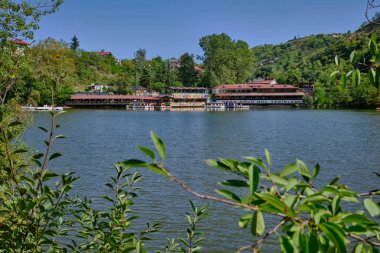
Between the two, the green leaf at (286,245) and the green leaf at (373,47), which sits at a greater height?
the green leaf at (373,47)

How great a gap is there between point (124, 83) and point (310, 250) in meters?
90.0

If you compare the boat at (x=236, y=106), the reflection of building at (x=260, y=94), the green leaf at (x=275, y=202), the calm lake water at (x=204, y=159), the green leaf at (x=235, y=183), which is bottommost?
the calm lake water at (x=204, y=159)

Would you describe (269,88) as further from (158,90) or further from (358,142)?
(358,142)

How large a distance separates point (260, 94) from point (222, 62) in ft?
36.9

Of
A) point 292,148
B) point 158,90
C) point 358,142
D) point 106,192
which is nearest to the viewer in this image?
point 106,192

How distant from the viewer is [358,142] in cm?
2638

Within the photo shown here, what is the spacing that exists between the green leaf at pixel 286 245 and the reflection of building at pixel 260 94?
266 feet

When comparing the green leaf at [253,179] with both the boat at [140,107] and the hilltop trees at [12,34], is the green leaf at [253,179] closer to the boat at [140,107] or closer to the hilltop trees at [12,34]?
the hilltop trees at [12,34]

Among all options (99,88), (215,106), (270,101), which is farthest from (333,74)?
(99,88)

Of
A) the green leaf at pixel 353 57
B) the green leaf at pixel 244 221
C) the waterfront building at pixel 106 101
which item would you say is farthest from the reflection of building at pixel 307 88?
the green leaf at pixel 244 221

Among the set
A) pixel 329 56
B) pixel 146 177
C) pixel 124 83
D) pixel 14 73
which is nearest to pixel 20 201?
pixel 14 73

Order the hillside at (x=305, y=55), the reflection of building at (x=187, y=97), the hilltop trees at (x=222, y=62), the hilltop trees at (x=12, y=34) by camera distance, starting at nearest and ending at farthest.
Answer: the hilltop trees at (x=12, y=34)
the reflection of building at (x=187, y=97)
the hilltop trees at (x=222, y=62)
the hillside at (x=305, y=55)

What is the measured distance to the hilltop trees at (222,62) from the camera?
86250 millimetres

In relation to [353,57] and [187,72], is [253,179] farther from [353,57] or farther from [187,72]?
[187,72]
